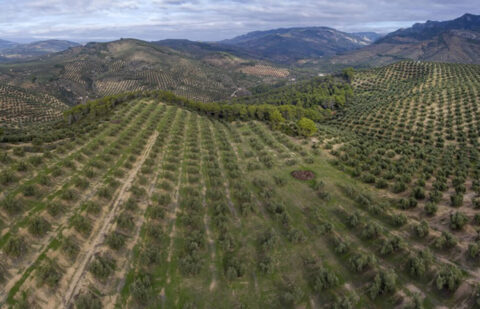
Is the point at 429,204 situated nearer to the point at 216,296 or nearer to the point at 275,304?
the point at 275,304

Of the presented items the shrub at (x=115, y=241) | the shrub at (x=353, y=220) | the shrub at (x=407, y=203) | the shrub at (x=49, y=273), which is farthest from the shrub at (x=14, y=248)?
the shrub at (x=407, y=203)

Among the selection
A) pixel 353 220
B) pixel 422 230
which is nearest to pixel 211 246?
Result: pixel 353 220

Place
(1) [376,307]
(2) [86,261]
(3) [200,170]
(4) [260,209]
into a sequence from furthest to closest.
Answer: (3) [200,170], (4) [260,209], (2) [86,261], (1) [376,307]

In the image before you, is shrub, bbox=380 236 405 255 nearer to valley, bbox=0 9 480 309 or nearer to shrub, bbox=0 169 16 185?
valley, bbox=0 9 480 309

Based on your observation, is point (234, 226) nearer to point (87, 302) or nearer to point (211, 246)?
point (211, 246)

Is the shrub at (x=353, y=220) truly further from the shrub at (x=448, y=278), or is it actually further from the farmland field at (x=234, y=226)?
the shrub at (x=448, y=278)

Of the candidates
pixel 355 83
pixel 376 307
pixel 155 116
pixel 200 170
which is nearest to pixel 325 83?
pixel 355 83

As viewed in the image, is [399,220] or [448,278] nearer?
[448,278]
